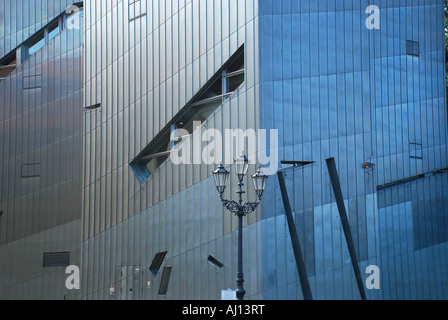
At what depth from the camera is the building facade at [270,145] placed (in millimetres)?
19625

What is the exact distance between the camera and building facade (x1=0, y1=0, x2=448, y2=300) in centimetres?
1962

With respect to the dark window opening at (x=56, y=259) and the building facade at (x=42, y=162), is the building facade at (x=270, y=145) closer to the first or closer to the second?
the building facade at (x=42, y=162)

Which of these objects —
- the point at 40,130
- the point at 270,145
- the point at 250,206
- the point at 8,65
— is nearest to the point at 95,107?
the point at 40,130

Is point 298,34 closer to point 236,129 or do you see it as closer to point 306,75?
point 306,75

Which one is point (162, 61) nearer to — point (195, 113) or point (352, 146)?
point (195, 113)

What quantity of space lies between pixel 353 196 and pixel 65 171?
43.8 ft

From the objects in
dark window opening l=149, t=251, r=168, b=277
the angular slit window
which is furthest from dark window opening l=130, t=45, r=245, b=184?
the angular slit window

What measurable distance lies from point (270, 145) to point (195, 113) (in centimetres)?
356

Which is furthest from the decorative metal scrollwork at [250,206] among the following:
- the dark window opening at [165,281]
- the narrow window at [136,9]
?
the narrow window at [136,9]

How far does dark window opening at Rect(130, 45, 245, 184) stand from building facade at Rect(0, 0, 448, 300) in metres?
0.05

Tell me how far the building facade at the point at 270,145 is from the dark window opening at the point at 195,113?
51 millimetres

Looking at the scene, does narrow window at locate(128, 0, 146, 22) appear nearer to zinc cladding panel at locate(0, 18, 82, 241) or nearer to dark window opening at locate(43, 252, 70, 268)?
zinc cladding panel at locate(0, 18, 82, 241)

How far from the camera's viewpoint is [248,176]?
774 inches

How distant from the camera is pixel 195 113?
72.3 feet
